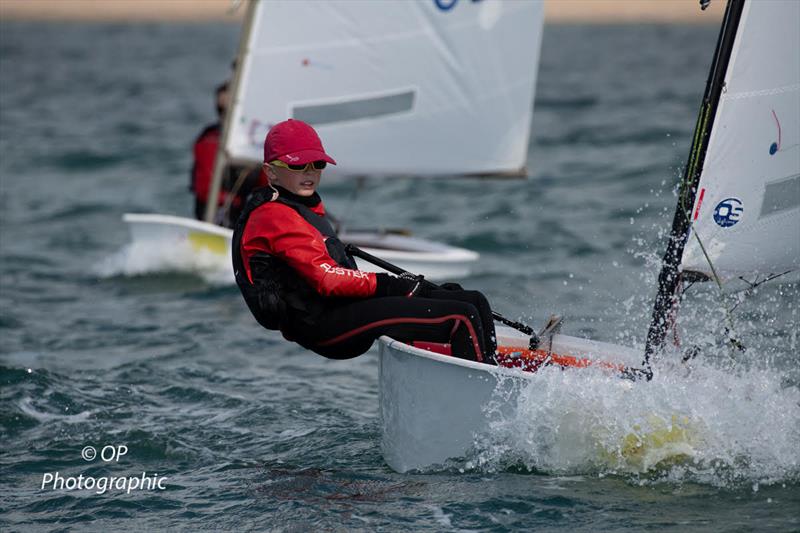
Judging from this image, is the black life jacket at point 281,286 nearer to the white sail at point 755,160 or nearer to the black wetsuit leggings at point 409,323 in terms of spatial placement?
the black wetsuit leggings at point 409,323

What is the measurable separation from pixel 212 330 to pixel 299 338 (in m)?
2.86

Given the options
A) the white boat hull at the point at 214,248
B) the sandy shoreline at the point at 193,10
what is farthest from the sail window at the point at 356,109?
the sandy shoreline at the point at 193,10

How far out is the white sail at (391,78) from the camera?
295 inches

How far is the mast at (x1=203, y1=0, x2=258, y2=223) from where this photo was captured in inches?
297

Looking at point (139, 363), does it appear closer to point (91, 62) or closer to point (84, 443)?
point (84, 443)

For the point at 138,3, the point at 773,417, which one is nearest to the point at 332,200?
the point at 773,417

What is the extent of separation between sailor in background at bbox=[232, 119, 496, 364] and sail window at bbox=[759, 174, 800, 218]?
109 cm

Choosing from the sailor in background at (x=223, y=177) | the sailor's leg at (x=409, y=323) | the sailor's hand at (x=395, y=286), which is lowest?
the sailor's leg at (x=409, y=323)

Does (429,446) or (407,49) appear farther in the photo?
(407,49)

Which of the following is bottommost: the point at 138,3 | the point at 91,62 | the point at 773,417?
the point at 773,417

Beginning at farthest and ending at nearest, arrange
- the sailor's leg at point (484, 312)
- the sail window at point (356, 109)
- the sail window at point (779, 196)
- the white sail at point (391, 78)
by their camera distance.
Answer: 1. the sail window at point (356, 109)
2. the white sail at point (391, 78)
3. the sail window at point (779, 196)
4. the sailor's leg at point (484, 312)

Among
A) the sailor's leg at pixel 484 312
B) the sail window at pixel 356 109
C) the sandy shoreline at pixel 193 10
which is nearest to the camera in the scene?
the sailor's leg at pixel 484 312

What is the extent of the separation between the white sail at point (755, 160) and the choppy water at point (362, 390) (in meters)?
0.36

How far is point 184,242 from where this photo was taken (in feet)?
25.4
